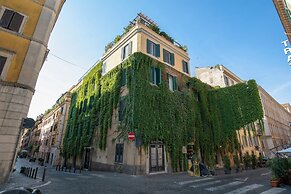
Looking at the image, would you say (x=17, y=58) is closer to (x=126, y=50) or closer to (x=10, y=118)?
(x=10, y=118)

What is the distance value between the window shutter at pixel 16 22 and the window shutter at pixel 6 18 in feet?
0.59

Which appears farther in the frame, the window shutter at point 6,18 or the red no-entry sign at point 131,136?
the red no-entry sign at point 131,136

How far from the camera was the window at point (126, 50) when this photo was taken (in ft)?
57.4

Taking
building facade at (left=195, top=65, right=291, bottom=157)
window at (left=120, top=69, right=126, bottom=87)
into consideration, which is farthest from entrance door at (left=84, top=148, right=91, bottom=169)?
building facade at (left=195, top=65, right=291, bottom=157)

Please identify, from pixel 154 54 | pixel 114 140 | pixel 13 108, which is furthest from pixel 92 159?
pixel 154 54

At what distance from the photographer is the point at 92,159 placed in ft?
57.6

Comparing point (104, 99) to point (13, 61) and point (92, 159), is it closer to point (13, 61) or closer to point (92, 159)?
Result: point (92, 159)

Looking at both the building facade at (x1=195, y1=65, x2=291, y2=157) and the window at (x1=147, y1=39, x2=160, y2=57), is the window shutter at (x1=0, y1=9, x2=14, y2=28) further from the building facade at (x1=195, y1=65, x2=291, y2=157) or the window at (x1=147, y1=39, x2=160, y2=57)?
the building facade at (x1=195, y1=65, x2=291, y2=157)

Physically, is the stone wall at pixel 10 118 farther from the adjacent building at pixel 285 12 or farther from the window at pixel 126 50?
the adjacent building at pixel 285 12

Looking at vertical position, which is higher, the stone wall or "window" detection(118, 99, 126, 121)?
"window" detection(118, 99, 126, 121)

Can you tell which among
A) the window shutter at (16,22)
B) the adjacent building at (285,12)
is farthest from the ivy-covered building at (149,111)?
the adjacent building at (285,12)

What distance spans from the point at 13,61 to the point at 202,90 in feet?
63.9

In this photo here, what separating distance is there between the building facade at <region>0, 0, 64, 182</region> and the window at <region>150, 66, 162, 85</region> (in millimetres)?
9394

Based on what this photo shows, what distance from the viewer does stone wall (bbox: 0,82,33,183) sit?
834 centimetres
